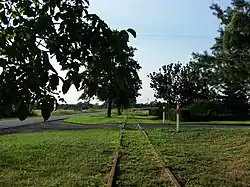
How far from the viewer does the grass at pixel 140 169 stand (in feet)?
27.7

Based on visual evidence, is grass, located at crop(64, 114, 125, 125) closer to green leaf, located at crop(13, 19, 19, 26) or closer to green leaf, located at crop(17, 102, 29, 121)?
green leaf, located at crop(13, 19, 19, 26)

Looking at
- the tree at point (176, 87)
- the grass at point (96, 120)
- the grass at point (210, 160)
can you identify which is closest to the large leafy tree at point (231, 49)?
the grass at point (210, 160)

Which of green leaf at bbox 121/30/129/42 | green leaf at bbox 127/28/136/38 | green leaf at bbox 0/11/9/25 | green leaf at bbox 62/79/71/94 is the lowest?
green leaf at bbox 62/79/71/94

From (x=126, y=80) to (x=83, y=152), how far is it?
10936mm

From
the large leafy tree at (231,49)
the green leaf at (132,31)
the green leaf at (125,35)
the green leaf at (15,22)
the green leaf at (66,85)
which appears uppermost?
the large leafy tree at (231,49)

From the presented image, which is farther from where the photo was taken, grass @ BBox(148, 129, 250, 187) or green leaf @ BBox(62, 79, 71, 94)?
grass @ BBox(148, 129, 250, 187)

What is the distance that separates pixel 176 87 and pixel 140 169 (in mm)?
67133

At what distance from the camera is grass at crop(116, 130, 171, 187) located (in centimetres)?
845

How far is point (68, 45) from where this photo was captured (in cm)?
257

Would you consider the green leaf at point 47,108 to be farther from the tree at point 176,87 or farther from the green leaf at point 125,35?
the tree at point 176,87

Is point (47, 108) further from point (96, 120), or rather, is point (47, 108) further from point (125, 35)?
point (96, 120)

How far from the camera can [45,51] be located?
98.0 inches

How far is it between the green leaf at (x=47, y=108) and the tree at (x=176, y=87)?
70654 mm

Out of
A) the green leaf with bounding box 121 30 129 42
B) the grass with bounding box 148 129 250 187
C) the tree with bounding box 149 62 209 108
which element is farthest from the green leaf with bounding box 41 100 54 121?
the tree with bounding box 149 62 209 108
